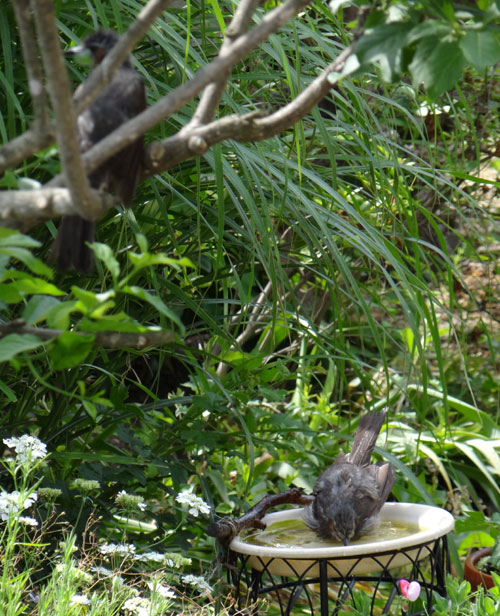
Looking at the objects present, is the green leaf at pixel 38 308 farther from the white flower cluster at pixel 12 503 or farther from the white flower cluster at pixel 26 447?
the white flower cluster at pixel 26 447

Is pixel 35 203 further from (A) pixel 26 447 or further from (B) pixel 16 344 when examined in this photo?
(A) pixel 26 447

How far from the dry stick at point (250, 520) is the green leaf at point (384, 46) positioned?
43.0 inches

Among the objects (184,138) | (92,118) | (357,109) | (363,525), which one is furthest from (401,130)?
(184,138)

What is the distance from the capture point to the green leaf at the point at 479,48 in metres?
0.56

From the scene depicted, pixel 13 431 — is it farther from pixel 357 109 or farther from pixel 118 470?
pixel 357 109

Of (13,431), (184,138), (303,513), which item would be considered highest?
(184,138)

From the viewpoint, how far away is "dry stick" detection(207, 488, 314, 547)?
1504 millimetres

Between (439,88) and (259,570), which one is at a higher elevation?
(439,88)

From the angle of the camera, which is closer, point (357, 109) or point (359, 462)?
point (357, 109)

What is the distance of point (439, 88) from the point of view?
617 millimetres

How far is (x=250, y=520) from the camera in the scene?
1.58 meters

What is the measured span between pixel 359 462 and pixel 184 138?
4.32 ft

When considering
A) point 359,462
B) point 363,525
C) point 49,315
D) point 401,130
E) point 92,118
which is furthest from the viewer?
point 401,130

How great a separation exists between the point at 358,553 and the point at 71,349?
3.20 ft
